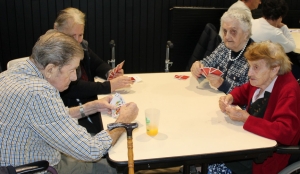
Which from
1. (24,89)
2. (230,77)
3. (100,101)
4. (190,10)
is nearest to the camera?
(24,89)

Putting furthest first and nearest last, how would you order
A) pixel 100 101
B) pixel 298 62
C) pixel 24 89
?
pixel 298 62, pixel 100 101, pixel 24 89

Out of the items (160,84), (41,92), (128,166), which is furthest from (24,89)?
(160,84)

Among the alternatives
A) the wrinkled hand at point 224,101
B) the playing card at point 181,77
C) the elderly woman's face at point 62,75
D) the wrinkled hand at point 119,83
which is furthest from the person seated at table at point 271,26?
the elderly woman's face at point 62,75

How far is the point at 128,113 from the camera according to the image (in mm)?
1978

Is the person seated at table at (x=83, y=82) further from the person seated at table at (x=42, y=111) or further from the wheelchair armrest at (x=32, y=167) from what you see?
the wheelchair armrest at (x=32, y=167)

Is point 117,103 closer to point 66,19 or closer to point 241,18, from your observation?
point 66,19

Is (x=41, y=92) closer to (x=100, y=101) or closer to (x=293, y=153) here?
(x=100, y=101)

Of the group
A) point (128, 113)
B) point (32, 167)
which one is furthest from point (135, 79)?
point (32, 167)

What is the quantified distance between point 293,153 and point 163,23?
3.28m

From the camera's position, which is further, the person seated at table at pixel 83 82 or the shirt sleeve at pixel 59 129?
the person seated at table at pixel 83 82

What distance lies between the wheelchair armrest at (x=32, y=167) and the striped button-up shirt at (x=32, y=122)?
0.09 meters

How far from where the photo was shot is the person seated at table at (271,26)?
3.62m

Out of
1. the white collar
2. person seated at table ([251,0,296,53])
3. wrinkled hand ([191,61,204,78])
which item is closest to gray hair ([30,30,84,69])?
the white collar

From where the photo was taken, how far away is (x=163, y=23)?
16.0ft
